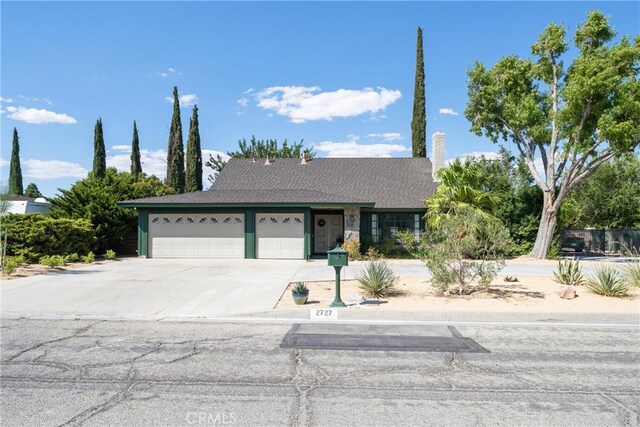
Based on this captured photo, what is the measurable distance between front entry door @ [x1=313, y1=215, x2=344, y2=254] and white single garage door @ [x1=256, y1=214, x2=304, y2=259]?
2.13m

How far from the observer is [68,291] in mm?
11102

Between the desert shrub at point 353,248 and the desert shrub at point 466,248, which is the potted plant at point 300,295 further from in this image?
the desert shrub at point 353,248

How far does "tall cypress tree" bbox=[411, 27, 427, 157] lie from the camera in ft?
108

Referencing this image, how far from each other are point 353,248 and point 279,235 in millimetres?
3707

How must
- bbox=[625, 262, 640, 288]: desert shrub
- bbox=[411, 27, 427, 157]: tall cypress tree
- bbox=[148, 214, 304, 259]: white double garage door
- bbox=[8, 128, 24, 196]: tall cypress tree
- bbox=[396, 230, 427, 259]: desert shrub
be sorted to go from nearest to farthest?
1. bbox=[625, 262, 640, 288]: desert shrub
2. bbox=[148, 214, 304, 259]: white double garage door
3. bbox=[396, 230, 427, 259]: desert shrub
4. bbox=[411, 27, 427, 157]: tall cypress tree
5. bbox=[8, 128, 24, 196]: tall cypress tree

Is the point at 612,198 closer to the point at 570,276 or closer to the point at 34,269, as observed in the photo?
the point at 570,276

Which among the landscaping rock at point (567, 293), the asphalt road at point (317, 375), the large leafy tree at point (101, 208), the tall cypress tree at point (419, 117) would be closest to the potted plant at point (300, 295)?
the asphalt road at point (317, 375)

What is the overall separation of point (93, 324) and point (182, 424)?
507cm

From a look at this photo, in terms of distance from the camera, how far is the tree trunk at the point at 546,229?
2152 centimetres

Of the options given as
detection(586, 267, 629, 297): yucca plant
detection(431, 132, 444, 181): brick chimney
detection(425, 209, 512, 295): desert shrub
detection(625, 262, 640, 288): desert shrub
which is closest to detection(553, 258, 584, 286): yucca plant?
detection(625, 262, 640, 288): desert shrub

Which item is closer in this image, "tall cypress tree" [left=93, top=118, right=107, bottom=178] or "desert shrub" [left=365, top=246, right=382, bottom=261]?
"desert shrub" [left=365, top=246, right=382, bottom=261]

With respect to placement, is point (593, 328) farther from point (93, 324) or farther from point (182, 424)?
point (93, 324)

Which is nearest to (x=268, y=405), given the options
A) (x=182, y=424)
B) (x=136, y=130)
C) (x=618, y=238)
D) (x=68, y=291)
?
(x=182, y=424)

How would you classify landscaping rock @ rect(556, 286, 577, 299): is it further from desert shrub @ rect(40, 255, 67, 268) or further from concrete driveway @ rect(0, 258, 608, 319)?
desert shrub @ rect(40, 255, 67, 268)
